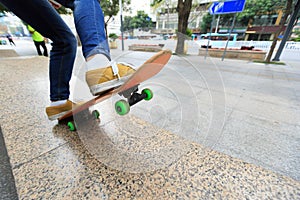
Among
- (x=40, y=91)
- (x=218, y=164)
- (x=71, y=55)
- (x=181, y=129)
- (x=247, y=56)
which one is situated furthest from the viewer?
(x=247, y=56)

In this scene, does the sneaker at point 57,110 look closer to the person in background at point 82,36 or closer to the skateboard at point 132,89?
the skateboard at point 132,89

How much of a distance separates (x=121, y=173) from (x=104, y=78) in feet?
1.36

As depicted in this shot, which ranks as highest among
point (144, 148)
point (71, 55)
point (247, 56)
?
point (71, 55)

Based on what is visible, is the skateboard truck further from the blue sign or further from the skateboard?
the blue sign

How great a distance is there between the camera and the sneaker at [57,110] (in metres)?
→ 0.80

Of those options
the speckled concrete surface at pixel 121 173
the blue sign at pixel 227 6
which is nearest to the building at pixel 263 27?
the blue sign at pixel 227 6

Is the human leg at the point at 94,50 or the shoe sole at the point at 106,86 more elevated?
the human leg at the point at 94,50

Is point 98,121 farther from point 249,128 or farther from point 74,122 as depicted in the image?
point 249,128

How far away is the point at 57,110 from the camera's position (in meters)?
0.80

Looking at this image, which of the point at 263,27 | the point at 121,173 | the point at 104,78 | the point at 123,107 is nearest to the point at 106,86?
the point at 104,78

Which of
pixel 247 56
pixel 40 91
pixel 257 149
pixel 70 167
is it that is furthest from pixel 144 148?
pixel 247 56

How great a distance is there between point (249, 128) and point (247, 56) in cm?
612

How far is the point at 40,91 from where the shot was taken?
1434 mm

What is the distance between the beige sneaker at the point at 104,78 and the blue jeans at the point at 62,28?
0.08m
